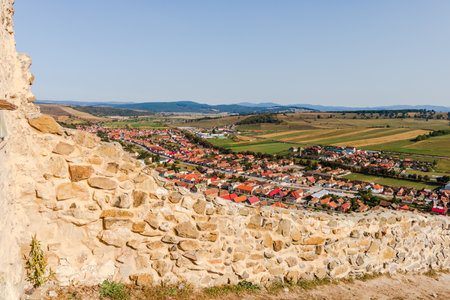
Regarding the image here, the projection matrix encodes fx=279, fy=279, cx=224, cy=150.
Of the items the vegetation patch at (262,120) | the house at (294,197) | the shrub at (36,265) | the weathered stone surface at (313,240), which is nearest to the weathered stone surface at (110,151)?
the shrub at (36,265)

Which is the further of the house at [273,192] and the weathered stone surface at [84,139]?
the house at [273,192]

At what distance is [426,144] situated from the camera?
82062mm

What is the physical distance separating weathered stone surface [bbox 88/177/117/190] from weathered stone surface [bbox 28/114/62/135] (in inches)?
29.0

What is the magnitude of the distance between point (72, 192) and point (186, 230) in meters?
1.61

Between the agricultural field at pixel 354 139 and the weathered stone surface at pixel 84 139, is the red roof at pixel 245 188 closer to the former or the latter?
the agricultural field at pixel 354 139

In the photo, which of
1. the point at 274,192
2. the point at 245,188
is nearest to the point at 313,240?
the point at 274,192

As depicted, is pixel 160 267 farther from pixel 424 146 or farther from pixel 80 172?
pixel 424 146

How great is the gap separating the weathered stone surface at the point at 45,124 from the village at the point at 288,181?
662 inches

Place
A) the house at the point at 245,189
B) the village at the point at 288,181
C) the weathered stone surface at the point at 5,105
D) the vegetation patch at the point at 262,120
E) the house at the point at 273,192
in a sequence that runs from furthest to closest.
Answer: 1. the vegetation patch at the point at 262,120
2. the house at the point at 245,189
3. the house at the point at 273,192
4. the village at the point at 288,181
5. the weathered stone surface at the point at 5,105

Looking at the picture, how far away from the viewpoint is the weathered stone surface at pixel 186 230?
403 centimetres

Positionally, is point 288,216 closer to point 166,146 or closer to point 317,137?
point 166,146

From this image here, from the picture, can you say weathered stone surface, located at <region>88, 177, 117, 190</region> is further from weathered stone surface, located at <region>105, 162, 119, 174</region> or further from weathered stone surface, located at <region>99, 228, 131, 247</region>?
weathered stone surface, located at <region>99, 228, 131, 247</region>

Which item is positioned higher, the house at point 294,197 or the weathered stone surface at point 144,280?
the weathered stone surface at point 144,280

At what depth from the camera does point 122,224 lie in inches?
148
